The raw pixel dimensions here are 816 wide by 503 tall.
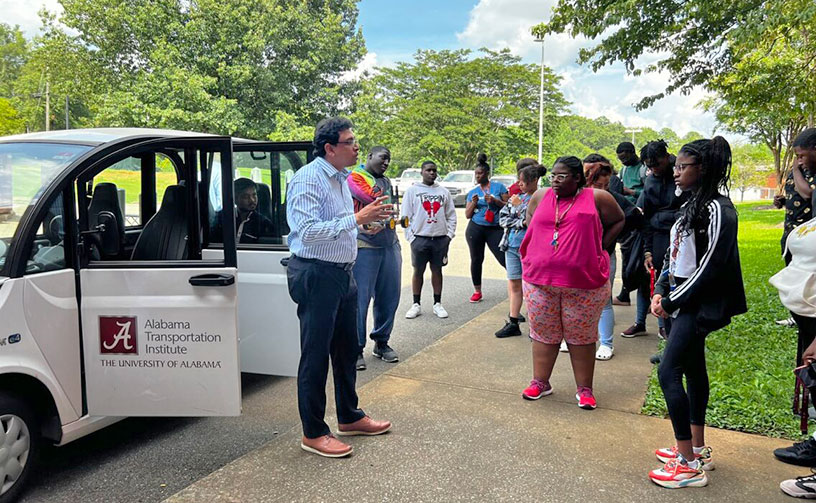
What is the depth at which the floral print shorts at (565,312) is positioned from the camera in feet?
13.5

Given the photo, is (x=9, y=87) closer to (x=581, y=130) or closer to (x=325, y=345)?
(x=325, y=345)

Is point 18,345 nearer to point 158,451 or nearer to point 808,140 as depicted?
point 158,451

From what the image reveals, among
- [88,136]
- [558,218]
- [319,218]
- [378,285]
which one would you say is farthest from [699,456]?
[88,136]

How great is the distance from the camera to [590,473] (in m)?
3.32

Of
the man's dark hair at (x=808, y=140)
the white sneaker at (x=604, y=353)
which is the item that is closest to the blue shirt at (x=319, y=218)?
the man's dark hair at (x=808, y=140)

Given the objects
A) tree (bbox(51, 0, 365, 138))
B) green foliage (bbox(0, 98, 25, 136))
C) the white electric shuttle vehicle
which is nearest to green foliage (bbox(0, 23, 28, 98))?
green foliage (bbox(0, 98, 25, 136))

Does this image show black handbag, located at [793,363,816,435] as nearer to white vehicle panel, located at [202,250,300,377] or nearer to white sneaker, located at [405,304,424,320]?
white vehicle panel, located at [202,250,300,377]

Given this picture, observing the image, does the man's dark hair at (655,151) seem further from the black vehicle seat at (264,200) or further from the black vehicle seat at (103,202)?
the black vehicle seat at (103,202)

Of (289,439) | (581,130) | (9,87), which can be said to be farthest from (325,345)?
(581,130)

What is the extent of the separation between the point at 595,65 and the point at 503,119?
2844cm

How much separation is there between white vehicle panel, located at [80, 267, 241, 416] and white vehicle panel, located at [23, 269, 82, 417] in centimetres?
7

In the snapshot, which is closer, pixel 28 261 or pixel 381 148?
pixel 28 261

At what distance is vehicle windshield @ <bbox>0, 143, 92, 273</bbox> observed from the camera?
3189 mm

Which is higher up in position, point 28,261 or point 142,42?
point 142,42
